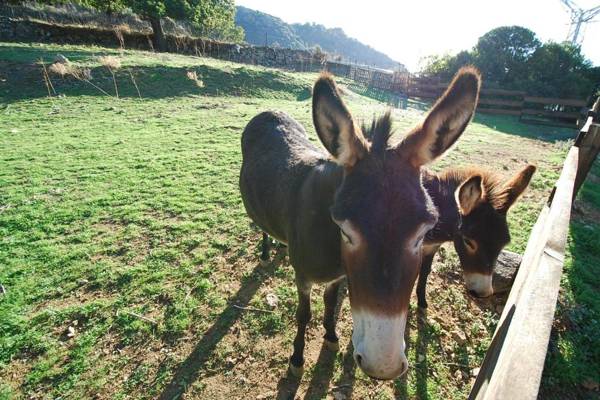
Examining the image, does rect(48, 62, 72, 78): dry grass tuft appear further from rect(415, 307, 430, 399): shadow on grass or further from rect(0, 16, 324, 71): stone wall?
rect(415, 307, 430, 399): shadow on grass

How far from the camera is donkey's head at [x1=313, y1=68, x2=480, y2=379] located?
1660mm

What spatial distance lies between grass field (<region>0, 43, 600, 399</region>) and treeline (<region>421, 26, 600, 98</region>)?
18.7 m

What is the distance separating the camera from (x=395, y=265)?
1.67 meters

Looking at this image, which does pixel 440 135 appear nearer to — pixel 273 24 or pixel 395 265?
pixel 395 265

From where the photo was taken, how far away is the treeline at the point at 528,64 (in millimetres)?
21328

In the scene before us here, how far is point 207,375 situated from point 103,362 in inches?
46.2

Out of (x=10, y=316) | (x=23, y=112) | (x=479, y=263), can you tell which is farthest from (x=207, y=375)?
(x=23, y=112)

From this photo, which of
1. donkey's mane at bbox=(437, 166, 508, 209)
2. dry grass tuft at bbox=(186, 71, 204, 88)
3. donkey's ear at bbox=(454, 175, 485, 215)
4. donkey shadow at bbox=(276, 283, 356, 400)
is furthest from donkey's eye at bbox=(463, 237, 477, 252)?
dry grass tuft at bbox=(186, 71, 204, 88)

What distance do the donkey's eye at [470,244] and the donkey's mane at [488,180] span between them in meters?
0.48

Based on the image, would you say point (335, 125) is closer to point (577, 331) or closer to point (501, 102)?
point (577, 331)

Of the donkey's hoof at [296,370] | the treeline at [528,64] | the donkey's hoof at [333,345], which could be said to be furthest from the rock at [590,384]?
the treeline at [528,64]

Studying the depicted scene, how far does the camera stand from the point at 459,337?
141 inches

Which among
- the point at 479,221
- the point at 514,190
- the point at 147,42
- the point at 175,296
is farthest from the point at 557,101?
the point at 147,42

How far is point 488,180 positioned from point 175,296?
4429mm
